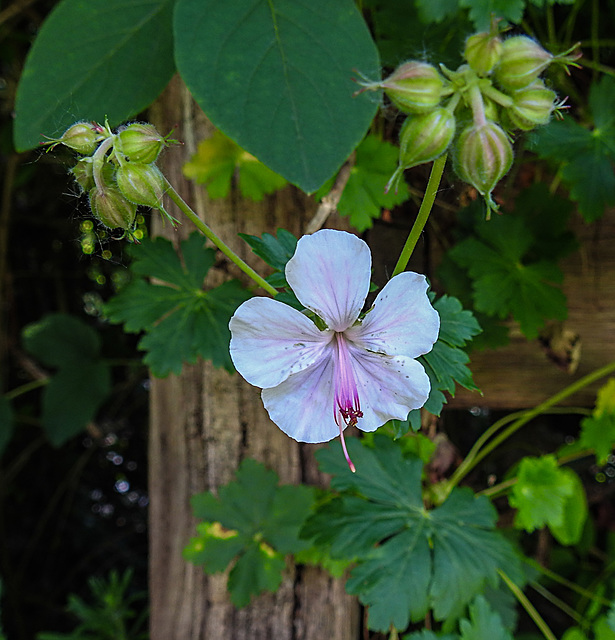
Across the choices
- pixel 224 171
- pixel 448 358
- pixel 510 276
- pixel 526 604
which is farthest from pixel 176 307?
pixel 526 604

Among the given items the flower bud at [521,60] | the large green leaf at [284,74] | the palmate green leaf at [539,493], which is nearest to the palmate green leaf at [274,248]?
the large green leaf at [284,74]

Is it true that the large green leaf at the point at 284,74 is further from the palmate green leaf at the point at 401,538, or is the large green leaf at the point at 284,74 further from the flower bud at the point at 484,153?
the palmate green leaf at the point at 401,538

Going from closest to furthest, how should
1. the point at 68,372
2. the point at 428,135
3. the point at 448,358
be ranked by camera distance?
the point at 428,135 → the point at 448,358 → the point at 68,372

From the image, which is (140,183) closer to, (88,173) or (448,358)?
(88,173)

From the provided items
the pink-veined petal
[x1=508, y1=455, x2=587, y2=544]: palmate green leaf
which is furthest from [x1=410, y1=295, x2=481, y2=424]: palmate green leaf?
[x1=508, y1=455, x2=587, y2=544]: palmate green leaf

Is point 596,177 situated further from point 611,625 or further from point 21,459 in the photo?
point 21,459

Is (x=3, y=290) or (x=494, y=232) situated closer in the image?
(x=494, y=232)

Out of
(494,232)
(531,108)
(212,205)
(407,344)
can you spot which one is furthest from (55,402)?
(531,108)

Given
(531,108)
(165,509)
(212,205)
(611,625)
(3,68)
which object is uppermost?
(3,68)
